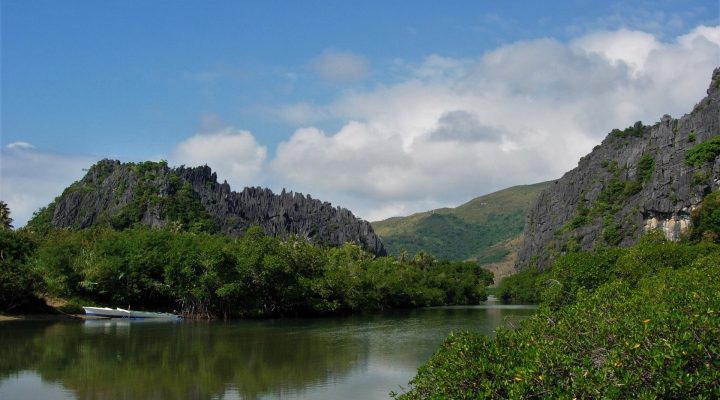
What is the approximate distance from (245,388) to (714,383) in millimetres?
18231

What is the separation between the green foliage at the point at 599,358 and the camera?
415 inches

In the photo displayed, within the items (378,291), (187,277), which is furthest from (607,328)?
(378,291)

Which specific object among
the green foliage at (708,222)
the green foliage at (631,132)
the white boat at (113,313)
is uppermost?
the green foliage at (631,132)

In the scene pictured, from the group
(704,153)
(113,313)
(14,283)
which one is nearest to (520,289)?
(704,153)

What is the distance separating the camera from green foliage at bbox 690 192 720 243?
72.0 m

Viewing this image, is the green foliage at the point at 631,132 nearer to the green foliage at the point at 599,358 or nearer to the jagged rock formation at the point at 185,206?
the jagged rock formation at the point at 185,206

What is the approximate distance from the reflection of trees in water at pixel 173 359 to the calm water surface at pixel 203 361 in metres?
0.04

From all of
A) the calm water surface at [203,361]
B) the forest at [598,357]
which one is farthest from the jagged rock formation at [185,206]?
the forest at [598,357]

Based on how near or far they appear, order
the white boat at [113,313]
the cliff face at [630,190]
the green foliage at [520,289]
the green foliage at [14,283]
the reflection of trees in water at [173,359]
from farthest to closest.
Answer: the green foliage at [520,289] → the cliff face at [630,190] → the white boat at [113,313] → the green foliage at [14,283] → the reflection of trees in water at [173,359]

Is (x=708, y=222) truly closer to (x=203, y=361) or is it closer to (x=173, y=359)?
(x=203, y=361)

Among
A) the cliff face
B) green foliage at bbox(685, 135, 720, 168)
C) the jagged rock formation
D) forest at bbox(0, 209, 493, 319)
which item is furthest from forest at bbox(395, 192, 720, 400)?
the jagged rock formation

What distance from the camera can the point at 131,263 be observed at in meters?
62.0

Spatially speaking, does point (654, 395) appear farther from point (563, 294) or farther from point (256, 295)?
point (256, 295)

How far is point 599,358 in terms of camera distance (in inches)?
516
